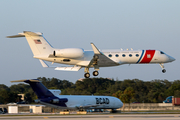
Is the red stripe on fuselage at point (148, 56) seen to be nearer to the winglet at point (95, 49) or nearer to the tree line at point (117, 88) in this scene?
the winglet at point (95, 49)

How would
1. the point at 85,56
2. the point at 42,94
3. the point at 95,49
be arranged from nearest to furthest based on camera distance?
the point at 95,49, the point at 85,56, the point at 42,94

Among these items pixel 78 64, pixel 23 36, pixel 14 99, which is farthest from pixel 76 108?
pixel 14 99

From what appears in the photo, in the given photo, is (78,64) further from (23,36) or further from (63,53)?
(23,36)

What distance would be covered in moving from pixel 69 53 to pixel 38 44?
158 inches

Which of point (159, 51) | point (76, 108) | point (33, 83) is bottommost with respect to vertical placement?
point (76, 108)

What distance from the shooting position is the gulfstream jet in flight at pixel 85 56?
1288 inches

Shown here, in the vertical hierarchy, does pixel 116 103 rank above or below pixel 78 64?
below

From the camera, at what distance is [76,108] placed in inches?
1810

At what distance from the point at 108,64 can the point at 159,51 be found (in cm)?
642

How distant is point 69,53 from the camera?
106 ft

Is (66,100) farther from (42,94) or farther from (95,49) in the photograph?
(95,49)

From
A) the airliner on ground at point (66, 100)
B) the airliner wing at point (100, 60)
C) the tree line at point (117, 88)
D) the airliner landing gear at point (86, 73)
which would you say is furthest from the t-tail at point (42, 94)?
the tree line at point (117, 88)

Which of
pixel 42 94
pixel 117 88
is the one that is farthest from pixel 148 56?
pixel 117 88

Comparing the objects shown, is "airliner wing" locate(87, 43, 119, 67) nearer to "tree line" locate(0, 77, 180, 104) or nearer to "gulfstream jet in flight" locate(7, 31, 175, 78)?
"gulfstream jet in flight" locate(7, 31, 175, 78)
